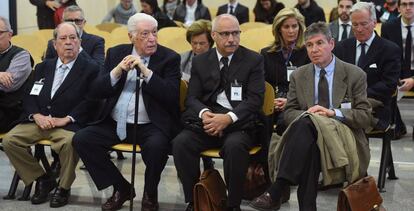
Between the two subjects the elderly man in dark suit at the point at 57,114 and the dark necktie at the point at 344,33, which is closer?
the elderly man in dark suit at the point at 57,114

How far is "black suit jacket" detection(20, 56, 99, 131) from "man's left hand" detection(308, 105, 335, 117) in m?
1.47

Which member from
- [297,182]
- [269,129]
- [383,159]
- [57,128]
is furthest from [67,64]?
[383,159]

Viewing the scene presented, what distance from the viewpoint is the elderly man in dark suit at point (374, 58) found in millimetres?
4422

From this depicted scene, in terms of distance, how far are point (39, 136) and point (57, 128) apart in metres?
0.12

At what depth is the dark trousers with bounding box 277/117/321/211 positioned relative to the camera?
3.72 m

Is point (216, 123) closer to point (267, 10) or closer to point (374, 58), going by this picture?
point (374, 58)

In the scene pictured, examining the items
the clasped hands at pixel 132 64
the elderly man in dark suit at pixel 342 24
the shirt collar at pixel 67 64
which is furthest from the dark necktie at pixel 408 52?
the shirt collar at pixel 67 64

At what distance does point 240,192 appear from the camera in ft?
12.9

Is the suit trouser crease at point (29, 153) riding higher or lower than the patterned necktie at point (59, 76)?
lower

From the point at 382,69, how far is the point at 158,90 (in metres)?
1.51

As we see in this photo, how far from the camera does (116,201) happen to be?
4.24 meters

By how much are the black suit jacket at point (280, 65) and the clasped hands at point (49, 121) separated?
4.51ft

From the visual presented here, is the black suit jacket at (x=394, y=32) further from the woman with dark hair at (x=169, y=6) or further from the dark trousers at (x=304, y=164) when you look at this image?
the woman with dark hair at (x=169, y=6)

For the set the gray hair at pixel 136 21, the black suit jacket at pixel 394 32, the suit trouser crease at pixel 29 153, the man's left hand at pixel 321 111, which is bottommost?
the suit trouser crease at pixel 29 153
